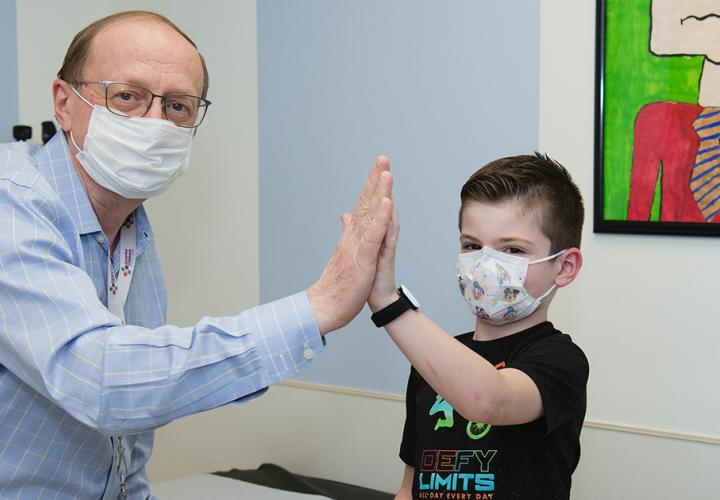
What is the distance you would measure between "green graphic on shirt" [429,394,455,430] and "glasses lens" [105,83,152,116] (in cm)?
87

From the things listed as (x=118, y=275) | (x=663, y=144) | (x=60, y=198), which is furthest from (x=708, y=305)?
(x=60, y=198)

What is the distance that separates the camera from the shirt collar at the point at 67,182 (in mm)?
1592

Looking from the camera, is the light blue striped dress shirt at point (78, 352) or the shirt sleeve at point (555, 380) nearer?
the light blue striped dress shirt at point (78, 352)

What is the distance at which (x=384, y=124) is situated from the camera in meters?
2.79

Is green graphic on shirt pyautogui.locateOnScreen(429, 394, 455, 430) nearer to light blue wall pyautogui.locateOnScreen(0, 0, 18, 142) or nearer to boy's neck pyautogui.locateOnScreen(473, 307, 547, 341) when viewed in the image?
boy's neck pyautogui.locateOnScreen(473, 307, 547, 341)

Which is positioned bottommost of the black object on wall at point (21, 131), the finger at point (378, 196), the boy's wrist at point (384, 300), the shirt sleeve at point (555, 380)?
the shirt sleeve at point (555, 380)

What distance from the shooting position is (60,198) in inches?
62.4

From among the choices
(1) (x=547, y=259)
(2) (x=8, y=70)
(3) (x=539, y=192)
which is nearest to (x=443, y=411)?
(1) (x=547, y=259)

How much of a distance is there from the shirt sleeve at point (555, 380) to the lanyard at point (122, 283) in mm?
835

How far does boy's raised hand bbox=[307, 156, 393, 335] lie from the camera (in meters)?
1.27

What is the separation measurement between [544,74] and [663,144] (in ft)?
1.39

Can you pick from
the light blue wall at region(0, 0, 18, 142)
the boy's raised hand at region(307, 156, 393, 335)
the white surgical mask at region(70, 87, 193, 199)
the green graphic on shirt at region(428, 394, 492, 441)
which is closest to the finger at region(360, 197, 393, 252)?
the boy's raised hand at region(307, 156, 393, 335)

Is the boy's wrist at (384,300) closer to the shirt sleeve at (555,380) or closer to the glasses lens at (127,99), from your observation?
the shirt sleeve at (555,380)

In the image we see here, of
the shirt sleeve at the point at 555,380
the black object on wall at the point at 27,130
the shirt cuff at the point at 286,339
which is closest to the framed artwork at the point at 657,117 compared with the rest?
the shirt sleeve at the point at 555,380
